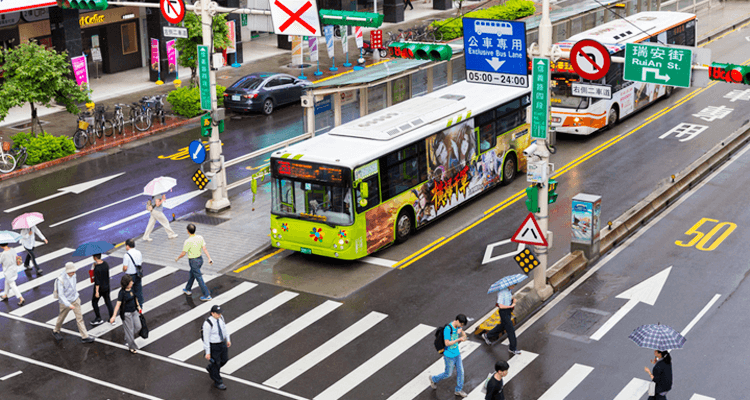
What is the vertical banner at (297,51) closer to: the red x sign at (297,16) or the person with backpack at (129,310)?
the red x sign at (297,16)

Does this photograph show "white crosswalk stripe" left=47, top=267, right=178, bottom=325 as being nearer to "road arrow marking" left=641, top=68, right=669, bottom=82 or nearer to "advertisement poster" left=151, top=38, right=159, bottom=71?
"road arrow marking" left=641, top=68, right=669, bottom=82

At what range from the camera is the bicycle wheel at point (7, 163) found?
30.3 metres

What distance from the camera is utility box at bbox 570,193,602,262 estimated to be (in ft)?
71.5

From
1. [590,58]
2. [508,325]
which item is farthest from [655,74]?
[508,325]

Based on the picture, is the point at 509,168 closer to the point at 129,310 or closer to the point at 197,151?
the point at 197,151

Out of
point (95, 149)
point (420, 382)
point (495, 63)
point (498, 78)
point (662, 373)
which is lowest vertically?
point (420, 382)

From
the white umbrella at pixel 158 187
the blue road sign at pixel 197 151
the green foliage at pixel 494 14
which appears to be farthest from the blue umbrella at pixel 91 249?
the green foliage at pixel 494 14

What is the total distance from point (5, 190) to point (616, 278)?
19105 millimetres

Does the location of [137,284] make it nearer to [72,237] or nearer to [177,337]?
[177,337]

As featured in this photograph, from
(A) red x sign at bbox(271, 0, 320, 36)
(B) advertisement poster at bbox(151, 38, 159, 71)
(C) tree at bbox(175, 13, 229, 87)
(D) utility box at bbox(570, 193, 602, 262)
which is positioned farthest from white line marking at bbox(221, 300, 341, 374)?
(B) advertisement poster at bbox(151, 38, 159, 71)

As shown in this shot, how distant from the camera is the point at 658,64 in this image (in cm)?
1928

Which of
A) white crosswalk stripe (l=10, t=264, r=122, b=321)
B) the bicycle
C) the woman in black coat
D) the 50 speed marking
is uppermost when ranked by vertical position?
the 50 speed marking

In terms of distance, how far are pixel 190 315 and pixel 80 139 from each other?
50.2 feet

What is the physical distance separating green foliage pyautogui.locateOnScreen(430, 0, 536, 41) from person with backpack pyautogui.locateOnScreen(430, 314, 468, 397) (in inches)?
1391
